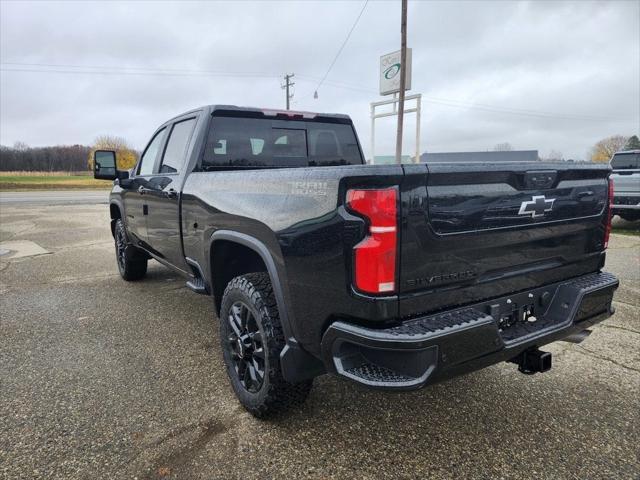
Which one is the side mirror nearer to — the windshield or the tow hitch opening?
the tow hitch opening

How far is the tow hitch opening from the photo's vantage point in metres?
2.19

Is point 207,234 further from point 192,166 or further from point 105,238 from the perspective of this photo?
point 105,238

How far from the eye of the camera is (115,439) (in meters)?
2.34

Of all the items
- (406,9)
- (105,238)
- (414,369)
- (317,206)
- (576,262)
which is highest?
(406,9)

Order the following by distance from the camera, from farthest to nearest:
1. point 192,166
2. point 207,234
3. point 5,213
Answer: point 5,213 < point 192,166 < point 207,234

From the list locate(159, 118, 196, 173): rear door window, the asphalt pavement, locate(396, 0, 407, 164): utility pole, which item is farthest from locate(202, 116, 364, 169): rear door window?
the asphalt pavement

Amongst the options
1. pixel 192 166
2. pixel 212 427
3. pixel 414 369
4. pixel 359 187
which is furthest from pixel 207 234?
pixel 414 369

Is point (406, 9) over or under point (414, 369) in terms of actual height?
over

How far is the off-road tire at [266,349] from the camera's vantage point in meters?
2.26


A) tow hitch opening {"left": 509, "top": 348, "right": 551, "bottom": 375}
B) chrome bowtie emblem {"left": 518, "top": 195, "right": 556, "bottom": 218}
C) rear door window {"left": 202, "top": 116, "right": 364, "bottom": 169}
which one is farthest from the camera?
rear door window {"left": 202, "top": 116, "right": 364, "bottom": 169}

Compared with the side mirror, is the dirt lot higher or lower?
lower

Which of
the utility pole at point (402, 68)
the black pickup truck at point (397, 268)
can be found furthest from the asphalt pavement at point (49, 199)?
the black pickup truck at point (397, 268)

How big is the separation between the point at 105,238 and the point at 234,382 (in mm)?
8067

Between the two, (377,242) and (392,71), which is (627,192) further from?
(392,71)
